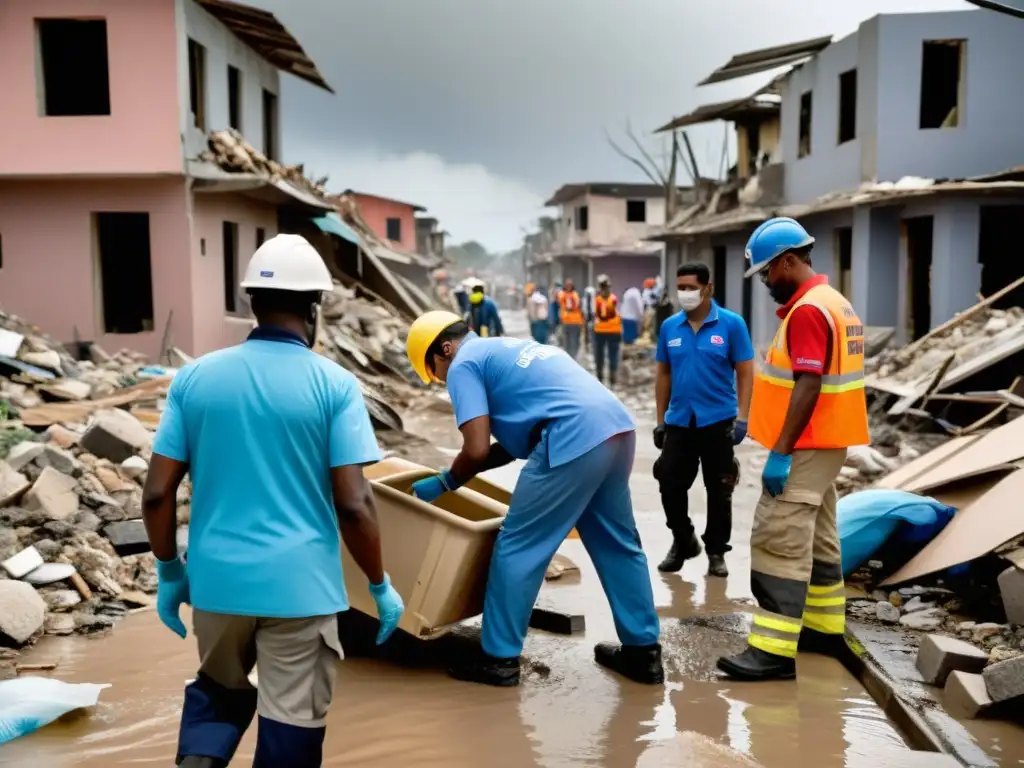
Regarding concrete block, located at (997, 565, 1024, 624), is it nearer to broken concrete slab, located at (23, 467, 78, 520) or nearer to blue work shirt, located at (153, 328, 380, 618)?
blue work shirt, located at (153, 328, 380, 618)

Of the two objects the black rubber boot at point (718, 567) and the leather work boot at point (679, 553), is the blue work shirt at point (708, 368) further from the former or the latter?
the black rubber boot at point (718, 567)

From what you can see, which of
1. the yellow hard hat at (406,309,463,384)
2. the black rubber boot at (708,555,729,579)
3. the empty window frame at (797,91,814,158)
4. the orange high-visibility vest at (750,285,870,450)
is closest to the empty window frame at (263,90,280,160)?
the empty window frame at (797,91,814,158)

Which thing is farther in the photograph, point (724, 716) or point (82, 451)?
point (82, 451)

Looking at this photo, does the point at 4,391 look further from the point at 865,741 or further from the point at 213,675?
the point at 865,741

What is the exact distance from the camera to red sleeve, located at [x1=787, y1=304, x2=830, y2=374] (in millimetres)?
4277

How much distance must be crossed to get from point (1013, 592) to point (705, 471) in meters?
1.87

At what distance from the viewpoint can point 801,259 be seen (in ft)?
14.8

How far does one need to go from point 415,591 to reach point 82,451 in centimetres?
420

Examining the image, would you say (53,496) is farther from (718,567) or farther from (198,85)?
(198,85)

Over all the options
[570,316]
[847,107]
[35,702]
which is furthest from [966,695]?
[847,107]

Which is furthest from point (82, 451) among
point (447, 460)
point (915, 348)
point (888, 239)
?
point (888, 239)

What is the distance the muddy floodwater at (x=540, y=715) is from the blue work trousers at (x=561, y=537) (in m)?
0.27

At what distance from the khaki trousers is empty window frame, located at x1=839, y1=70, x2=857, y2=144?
17395mm

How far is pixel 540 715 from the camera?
4.06 metres
